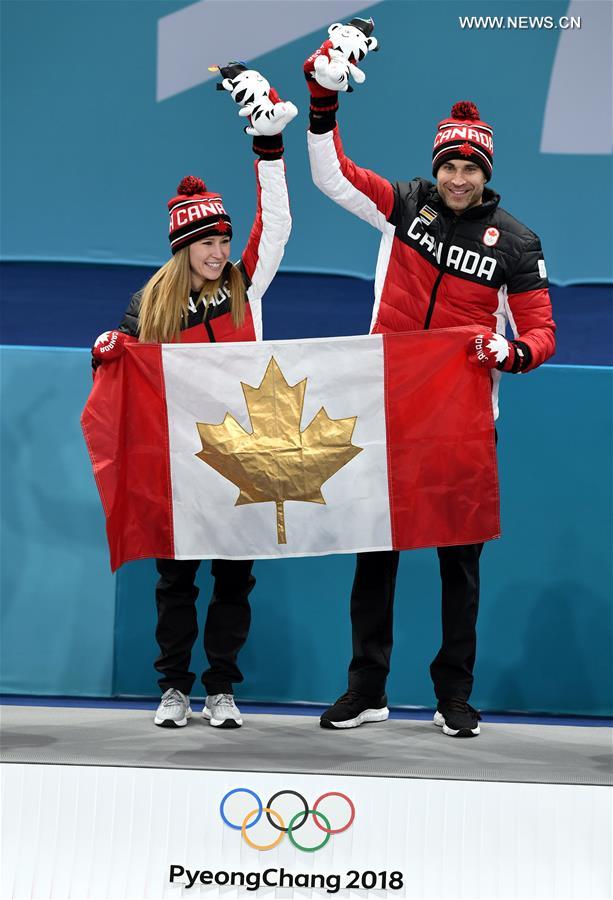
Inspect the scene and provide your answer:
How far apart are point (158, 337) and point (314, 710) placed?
1.38 m

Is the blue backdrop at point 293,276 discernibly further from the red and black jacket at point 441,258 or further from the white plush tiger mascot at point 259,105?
the white plush tiger mascot at point 259,105

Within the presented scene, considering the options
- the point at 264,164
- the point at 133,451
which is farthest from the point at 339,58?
the point at 133,451

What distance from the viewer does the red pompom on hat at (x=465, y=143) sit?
3.10m

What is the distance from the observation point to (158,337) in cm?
325

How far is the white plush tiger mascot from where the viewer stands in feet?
9.96

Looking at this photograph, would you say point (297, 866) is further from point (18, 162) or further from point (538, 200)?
point (18, 162)

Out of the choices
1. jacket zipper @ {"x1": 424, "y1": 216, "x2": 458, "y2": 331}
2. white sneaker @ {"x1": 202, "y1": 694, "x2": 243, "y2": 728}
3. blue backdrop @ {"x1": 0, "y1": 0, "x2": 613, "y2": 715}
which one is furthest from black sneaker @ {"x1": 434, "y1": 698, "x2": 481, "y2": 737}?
jacket zipper @ {"x1": 424, "y1": 216, "x2": 458, "y2": 331}

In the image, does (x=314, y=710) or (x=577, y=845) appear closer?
(x=577, y=845)

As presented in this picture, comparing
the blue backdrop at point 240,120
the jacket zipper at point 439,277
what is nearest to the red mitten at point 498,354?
the jacket zipper at point 439,277

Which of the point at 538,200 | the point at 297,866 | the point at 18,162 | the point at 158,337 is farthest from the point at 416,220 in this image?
the point at 18,162

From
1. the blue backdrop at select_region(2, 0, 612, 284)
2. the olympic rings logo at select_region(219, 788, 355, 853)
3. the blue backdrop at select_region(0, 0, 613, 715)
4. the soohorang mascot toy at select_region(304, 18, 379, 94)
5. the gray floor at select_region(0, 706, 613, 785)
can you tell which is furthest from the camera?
the blue backdrop at select_region(2, 0, 612, 284)

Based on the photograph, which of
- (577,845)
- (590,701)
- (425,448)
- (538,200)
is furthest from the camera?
(538,200)

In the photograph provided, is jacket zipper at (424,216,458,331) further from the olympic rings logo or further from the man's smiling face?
the olympic rings logo

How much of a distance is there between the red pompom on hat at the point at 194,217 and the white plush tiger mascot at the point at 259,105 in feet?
0.83
